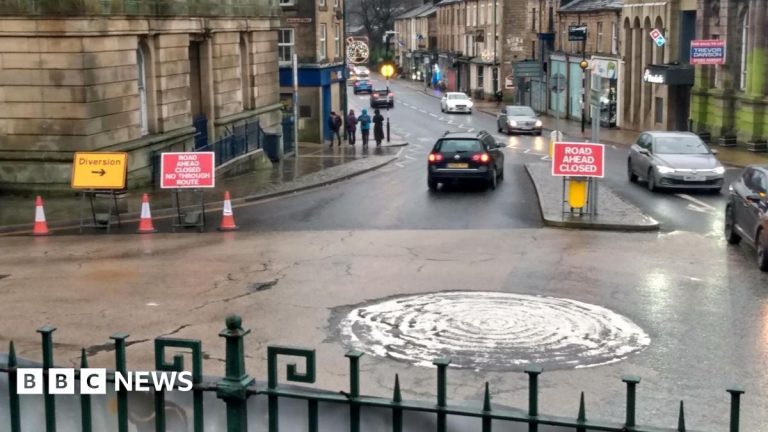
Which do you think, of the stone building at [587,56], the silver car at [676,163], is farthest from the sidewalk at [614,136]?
the silver car at [676,163]

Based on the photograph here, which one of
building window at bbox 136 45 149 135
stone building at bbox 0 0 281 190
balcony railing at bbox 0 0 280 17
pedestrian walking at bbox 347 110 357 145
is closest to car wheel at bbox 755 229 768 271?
stone building at bbox 0 0 281 190

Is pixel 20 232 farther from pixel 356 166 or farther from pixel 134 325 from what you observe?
pixel 356 166

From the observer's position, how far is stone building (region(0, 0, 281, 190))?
23.6 m

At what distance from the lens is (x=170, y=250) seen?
1806 centimetres

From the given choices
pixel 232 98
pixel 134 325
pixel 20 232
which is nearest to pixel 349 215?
pixel 20 232

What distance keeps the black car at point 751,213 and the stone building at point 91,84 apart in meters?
14.7

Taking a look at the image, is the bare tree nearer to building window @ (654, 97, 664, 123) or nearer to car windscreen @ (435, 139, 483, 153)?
building window @ (654, 97, 664, 123)

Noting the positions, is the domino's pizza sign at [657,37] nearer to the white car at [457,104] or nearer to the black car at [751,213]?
the white car at [457,104]

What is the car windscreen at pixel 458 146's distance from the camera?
2730 centimetres

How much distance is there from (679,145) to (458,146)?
20.0 feet

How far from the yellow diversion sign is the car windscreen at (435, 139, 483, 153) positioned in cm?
959

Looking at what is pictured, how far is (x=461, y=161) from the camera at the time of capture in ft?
88.6

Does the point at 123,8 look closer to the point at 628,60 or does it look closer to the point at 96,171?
the point at 96,171

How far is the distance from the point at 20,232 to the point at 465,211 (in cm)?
970
